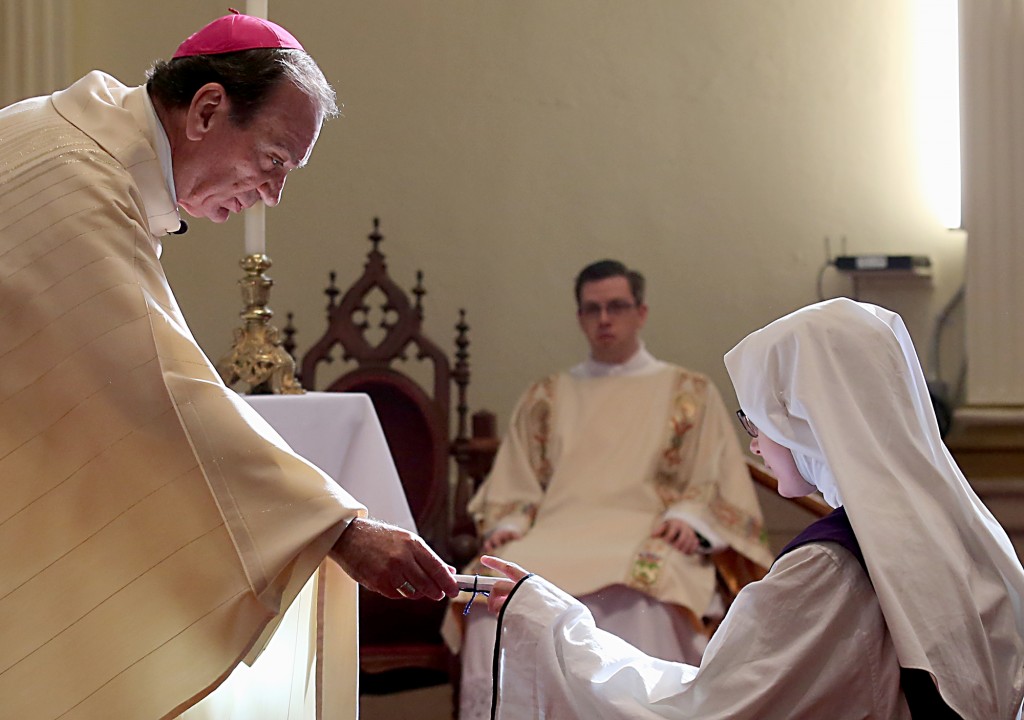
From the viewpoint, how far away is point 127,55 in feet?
20.4

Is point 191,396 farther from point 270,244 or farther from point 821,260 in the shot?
point 821,260

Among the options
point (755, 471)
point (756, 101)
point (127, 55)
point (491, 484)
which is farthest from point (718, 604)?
point (127, 55)

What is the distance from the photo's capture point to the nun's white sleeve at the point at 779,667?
2074 mm

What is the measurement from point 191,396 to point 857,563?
46.5 inches

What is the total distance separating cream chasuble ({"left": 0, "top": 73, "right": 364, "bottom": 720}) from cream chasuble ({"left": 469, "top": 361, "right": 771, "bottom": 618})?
259 centimetres

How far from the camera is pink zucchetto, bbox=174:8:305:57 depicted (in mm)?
2367

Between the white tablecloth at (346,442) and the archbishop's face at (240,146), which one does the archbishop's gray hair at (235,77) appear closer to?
the archbishop's face at (240,146)

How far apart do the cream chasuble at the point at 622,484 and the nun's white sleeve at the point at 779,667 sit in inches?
85.6

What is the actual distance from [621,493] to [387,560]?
9.76ft

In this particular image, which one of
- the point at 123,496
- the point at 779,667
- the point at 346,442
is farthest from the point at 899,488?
the point at 346,442

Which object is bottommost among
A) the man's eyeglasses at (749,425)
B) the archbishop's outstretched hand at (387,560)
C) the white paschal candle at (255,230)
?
the archbishop's outstretched hand at (387,560)

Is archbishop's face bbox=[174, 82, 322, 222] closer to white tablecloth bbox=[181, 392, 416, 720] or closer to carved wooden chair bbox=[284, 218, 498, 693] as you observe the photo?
white tablecloth bbox=[181, 392, 416, 720]

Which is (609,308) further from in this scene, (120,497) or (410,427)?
(120,497)

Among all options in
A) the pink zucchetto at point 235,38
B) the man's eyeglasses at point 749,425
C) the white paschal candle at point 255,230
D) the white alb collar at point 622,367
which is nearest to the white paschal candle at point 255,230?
the white paschal candle at point 255,230
